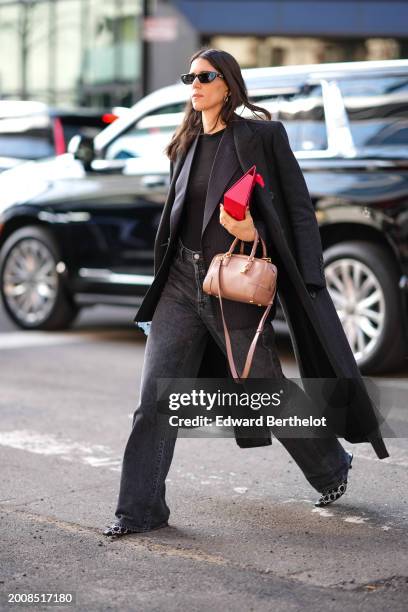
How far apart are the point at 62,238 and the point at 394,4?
17.0m

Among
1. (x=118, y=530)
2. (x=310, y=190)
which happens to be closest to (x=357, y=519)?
(x=118, y=530)

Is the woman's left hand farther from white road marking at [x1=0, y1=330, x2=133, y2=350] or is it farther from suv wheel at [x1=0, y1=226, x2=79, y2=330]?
suv wheel at [x1=0, y1=226, x2=79, y2=330]

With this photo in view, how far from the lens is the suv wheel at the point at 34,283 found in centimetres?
1040

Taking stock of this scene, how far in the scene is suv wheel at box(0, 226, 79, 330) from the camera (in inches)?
409

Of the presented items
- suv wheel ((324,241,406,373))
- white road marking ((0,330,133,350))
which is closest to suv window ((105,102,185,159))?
white road marking ((0,330,133,350))

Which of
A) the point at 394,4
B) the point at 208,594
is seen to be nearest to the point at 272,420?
the point at 208,594

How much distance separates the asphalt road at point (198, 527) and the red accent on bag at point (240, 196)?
121cm

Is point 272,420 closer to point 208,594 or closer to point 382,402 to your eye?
point 208,594

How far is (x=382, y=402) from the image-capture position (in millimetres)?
7574

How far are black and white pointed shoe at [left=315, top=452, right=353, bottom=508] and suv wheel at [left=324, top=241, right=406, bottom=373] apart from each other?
322 centimetres

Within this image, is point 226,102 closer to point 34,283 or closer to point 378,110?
point 378,110

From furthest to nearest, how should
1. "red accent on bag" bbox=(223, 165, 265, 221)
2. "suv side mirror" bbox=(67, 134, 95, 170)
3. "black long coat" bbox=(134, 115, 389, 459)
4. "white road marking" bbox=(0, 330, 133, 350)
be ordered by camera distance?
"white road marking" bbox=(0, 330, 133, 350) → "suv side mirror" bbox=(67, 134, 95, 170) → "black long coat" bbox=(134, 115, 389, 459) → "red accent on bag" bbox=(223, 165, 265, 221)

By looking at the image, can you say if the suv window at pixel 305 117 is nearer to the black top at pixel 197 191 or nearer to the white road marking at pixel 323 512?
the black top at pixel 197 191

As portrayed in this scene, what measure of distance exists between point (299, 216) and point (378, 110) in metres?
3.76
